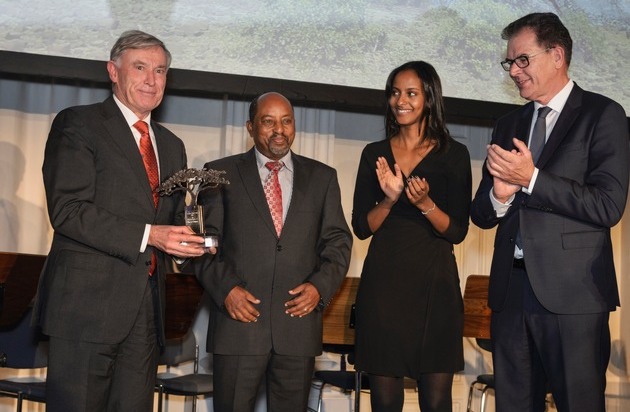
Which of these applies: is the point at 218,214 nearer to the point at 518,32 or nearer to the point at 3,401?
the point at 518,32

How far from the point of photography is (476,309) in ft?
17.8

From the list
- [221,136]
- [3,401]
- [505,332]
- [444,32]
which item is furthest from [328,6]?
[3,401]

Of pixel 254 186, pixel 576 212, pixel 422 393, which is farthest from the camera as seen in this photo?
pixel 254 186

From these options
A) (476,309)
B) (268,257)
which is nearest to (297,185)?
(268,257)

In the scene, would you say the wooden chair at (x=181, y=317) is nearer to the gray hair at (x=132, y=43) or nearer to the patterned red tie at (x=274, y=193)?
the patterned red tie at (x=274, y=193)

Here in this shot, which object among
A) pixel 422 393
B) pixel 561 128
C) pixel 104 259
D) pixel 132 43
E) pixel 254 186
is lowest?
pixel 422 393

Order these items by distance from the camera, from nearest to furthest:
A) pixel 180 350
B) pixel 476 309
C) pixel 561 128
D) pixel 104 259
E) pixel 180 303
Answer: pixel 561 128 < pixel 104 259 < pixel 180 303 < pixel 476 309 < pixel 180 350

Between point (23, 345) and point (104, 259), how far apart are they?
1.85 meters

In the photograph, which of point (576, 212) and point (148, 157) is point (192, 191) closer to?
point (148, 157)

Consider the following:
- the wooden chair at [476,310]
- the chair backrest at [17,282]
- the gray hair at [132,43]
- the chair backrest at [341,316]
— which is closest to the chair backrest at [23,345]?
the chair backrest at [17,282]

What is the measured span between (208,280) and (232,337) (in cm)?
29

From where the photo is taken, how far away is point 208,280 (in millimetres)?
3955

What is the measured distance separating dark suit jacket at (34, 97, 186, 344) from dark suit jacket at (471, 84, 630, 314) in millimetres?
1469

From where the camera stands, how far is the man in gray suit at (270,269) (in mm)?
3883
